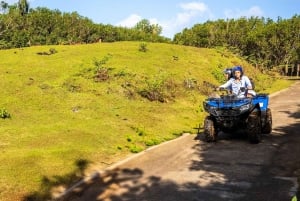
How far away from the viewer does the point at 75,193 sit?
925 cm

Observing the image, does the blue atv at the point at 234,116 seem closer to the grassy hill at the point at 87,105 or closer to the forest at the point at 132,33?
the grassy hill at the point at 87,105

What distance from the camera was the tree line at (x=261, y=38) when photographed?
2336 inches

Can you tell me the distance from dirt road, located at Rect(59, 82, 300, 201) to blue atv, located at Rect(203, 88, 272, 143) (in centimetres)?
39

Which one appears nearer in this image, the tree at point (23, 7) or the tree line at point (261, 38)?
the tree line at point (261, 38)

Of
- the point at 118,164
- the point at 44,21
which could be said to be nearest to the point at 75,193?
the point at 118,164

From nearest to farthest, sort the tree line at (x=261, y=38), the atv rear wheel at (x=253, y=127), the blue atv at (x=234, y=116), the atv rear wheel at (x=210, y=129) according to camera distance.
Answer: the atv rear wheel at (x=253, y=127) → the blue atv at (x=234, y=116) → the atv rear wheel at (x=210, y=129) → the tree line at (x=261, y=38)

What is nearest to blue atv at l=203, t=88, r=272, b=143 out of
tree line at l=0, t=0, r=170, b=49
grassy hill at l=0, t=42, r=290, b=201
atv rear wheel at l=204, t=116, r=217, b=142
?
atv rear wheel at l=204, t=116, r=217, b=142

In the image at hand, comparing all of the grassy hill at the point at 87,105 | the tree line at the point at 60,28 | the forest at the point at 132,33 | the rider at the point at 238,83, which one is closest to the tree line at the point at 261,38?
the forest at the point at 132,33

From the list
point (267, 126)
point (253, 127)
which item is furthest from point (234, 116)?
point (267, 126)

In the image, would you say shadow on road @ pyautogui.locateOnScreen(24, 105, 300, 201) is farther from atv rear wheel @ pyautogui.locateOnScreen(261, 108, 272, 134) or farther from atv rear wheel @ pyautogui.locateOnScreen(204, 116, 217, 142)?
atv rear wheel @ pyautogui.locateOnScreen(261, 108, 272, 134)

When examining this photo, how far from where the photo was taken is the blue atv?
12.7 metres

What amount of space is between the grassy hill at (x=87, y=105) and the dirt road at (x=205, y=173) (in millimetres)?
742

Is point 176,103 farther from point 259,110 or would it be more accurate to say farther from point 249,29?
point 249,29

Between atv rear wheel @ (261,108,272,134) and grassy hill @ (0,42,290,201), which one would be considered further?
atv rear wheel @ (261,108,272,134)
